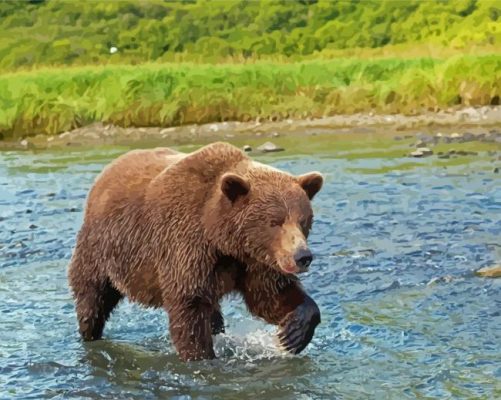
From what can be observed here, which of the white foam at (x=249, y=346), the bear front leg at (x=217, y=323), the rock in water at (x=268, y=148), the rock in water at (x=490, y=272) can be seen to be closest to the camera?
the white foam at (x=249, y=346)

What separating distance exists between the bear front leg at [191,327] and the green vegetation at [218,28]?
3141cm

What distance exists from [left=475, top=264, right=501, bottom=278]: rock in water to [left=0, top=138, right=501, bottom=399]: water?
95 mm

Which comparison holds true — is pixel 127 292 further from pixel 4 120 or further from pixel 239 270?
pixel 4 120

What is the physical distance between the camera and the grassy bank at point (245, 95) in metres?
24.6

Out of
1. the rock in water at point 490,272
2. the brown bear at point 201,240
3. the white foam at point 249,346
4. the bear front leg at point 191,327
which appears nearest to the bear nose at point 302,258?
the brown bear at point 201,240

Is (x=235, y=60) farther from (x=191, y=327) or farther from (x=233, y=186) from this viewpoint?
(x=233, y=186)

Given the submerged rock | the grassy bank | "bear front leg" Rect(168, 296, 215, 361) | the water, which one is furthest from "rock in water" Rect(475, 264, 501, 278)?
the grassy bank

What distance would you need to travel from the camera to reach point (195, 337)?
22.6 feet

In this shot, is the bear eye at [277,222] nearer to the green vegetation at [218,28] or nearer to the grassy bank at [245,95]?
the grassy bank at [245,95]

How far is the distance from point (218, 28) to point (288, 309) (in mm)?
41237

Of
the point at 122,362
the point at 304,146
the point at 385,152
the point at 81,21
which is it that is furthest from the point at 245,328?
the point at 81,21

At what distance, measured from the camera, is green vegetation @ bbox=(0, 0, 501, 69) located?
42.4 metres

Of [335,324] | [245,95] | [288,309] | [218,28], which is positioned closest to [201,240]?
[288,309]

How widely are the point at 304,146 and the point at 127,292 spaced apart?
14.1 meters
